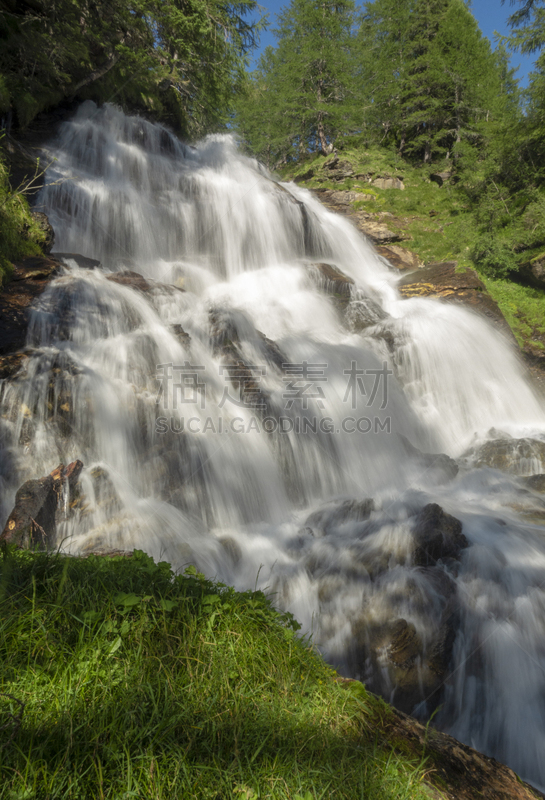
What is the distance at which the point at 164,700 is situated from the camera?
5.65 feet

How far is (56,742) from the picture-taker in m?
1.45

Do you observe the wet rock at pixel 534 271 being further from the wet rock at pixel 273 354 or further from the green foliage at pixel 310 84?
the green foliage at pixel 310 84

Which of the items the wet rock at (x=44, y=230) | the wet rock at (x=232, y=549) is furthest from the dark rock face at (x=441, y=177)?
the wet rock at (x=232, y=549)

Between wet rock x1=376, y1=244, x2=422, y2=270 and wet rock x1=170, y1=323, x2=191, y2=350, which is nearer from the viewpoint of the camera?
wet rock x1=170, y1=323, x2=191, y2=350

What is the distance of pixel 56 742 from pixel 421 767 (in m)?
1.46

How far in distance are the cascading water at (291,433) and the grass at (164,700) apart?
1.96 m

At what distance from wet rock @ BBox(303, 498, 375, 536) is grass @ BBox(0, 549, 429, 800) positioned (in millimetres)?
3510

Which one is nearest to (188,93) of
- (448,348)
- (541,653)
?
(448,348)

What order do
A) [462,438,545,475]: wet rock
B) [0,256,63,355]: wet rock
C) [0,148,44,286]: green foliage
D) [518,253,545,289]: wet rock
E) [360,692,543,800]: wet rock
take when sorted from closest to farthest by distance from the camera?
[360,692,543,800]: wet rock
[0,256,63,355]: wet rock
[0,148,44,286]: green foliage
[462,438,545,475]: wet rock
[518,253,545,289]: wet rock

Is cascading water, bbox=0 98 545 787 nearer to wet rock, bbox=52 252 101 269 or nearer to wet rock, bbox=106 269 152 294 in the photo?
wet rock, bbox=106 269 152 294

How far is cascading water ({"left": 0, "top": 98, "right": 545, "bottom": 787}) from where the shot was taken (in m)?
3.76

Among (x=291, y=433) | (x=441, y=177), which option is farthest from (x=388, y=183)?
(x=291, y=433)

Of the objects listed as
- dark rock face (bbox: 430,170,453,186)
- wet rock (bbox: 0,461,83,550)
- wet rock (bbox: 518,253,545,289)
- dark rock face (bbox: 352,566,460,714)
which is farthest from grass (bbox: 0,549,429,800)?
dark rock face (bbox: 430,170,453,186)

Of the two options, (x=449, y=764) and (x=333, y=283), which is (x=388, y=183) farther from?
(x=449, y=764)
